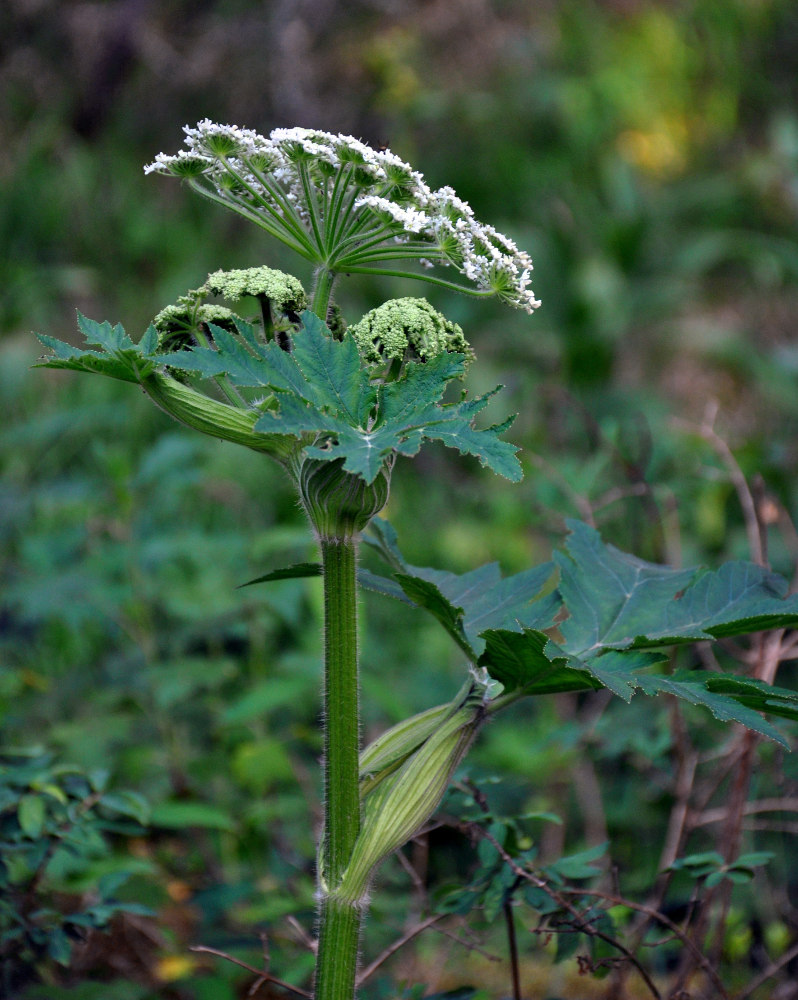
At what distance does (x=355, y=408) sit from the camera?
0.95 m

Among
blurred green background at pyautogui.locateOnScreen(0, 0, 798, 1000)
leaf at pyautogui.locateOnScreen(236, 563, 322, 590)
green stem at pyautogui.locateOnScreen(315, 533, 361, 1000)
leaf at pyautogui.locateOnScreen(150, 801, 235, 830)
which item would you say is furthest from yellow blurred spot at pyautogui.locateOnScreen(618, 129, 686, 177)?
green stem at pyautogui.locateOnScreen(315, 533, 361, 1000)

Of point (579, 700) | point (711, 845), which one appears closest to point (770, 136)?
point (579, 700)

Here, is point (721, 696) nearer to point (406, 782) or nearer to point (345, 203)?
point (406, 782)

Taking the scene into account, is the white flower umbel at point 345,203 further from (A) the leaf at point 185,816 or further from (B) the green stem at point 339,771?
(A) the leaf at point 185,816

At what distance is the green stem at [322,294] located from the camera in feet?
3.57

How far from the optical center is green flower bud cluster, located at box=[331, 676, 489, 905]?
1.06 meters

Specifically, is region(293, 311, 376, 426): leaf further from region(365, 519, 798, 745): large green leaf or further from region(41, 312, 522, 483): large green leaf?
region(365, 519, 798, 745): large green leaf

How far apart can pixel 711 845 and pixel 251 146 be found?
7.45 feet

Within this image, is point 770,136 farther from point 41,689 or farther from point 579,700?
point 41,689

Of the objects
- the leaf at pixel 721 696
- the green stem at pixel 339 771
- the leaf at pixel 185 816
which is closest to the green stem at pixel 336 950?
the green stem at pixel 339 771

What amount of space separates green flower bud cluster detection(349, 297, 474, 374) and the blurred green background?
1.03 metres

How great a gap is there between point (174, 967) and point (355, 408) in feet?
4.61

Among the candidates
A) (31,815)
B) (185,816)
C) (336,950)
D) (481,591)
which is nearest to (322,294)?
(481,591)

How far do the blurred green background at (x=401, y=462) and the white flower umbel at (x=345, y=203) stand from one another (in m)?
1.07
